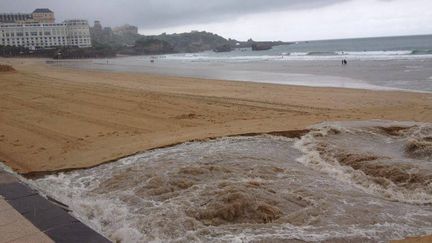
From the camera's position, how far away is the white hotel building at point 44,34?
5153 inches

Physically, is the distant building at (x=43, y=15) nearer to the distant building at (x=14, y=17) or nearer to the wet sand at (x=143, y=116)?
the distant building at (x=14, y=17)

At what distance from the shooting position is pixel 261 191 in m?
5.26

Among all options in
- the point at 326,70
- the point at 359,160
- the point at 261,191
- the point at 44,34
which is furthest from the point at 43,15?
the point at 261,191

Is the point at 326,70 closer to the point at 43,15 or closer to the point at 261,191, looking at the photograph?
the point at 261,191

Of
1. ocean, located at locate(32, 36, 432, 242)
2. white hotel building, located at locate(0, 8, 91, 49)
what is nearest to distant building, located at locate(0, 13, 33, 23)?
white hotel building, located at locate(0, 8, 91, 49)

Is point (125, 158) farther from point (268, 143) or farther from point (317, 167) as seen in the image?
point (317, 167)

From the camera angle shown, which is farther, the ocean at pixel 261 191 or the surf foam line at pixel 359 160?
the surf foam line at pixel 359 160

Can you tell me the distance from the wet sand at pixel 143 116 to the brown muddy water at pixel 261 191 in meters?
0.96

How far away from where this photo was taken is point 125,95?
14664mm

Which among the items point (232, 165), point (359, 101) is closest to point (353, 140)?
point (232, 165)

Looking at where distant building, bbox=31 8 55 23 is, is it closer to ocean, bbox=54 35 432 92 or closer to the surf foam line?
ocean, bbox=54 35 432 92

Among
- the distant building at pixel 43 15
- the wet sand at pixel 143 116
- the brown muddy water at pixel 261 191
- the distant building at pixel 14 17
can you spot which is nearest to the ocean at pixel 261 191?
the brown muddy water at pixel 261 191

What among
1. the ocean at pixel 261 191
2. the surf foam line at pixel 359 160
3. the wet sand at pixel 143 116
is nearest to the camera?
the ocean at pixel 261 191

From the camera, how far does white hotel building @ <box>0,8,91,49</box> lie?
131 meters
